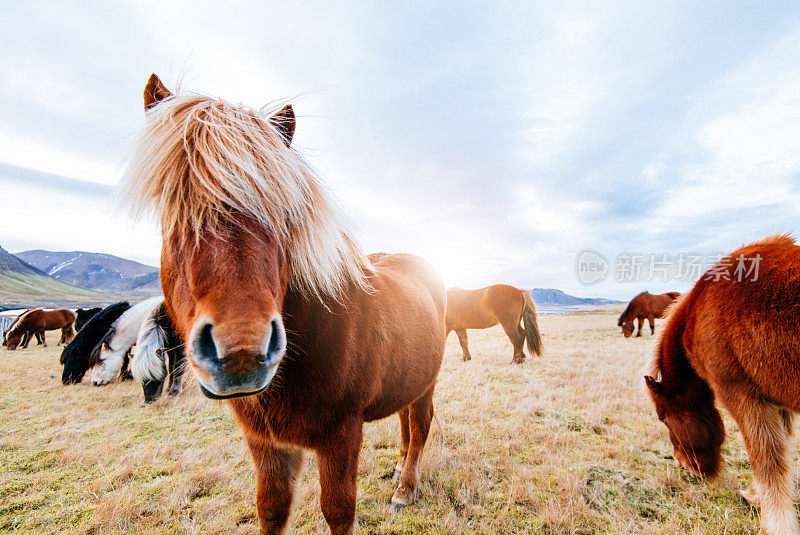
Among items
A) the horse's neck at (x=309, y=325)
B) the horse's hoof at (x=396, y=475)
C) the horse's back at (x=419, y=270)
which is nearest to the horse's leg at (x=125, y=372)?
the horse's back at (x=419, y=270)

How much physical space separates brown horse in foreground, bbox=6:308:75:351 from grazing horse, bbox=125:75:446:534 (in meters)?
21.0

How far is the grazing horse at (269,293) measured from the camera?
3.30 ft

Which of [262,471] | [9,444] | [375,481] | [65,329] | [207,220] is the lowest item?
[65,329]

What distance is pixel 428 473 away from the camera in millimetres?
3227

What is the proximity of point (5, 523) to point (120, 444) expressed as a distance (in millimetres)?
1426

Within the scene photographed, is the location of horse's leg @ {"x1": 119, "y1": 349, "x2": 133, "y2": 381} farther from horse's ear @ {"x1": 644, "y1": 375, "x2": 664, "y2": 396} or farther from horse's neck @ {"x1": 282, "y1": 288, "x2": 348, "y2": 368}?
horse's ear @ {"x1": 644, "y1": 375, "x2": 664, "y2": 396}

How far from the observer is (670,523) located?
240 centimetres

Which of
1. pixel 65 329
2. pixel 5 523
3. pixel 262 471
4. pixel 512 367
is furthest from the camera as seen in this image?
pixel 65 329

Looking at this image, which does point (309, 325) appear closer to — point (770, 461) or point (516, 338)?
point (770, 461)

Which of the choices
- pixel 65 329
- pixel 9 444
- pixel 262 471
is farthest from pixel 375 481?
pixel 65 329

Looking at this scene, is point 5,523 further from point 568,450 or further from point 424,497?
point 568,450

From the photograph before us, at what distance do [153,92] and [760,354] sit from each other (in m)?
4.13

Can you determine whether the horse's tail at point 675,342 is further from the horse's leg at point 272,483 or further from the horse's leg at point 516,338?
the horse's leg at point 516,338

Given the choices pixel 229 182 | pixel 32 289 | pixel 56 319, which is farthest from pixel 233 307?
pixel 32 289
